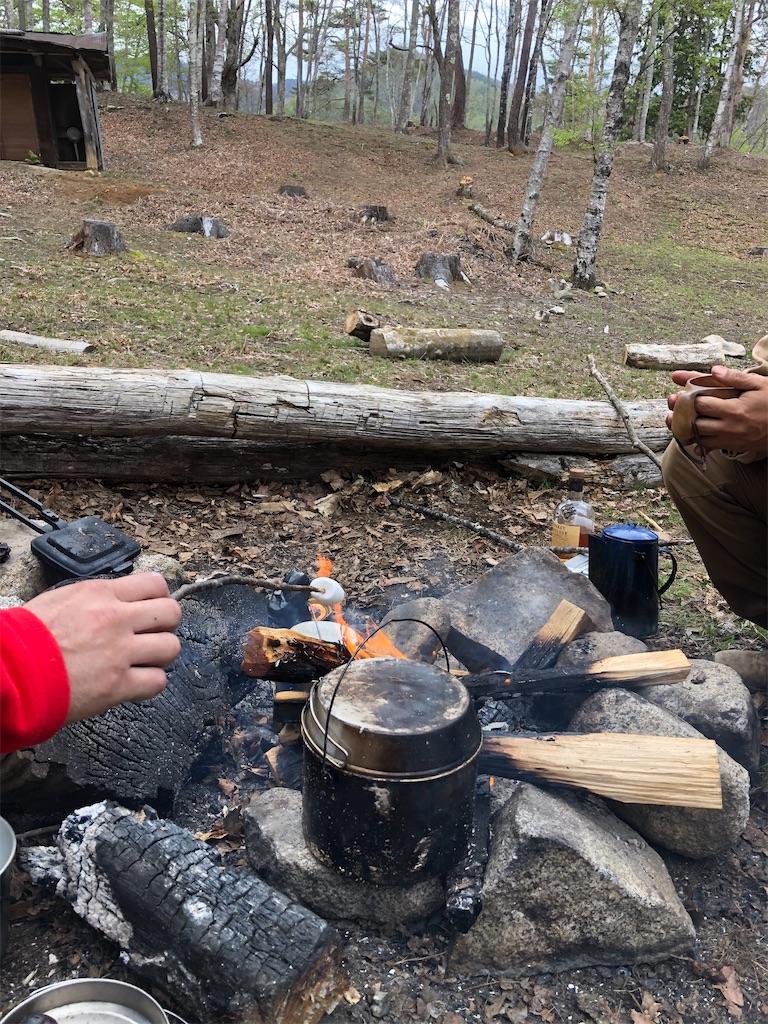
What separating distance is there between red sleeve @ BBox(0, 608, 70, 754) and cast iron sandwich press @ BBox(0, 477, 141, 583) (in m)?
2.11

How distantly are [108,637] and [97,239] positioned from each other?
11.2 meters

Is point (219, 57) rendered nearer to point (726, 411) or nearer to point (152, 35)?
point (152, 35)

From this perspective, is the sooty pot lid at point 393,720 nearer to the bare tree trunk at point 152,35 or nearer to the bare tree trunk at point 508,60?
the bare tree trunk at point 508,60

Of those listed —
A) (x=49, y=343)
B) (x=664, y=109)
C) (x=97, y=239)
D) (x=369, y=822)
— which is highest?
(x=664, y=109)

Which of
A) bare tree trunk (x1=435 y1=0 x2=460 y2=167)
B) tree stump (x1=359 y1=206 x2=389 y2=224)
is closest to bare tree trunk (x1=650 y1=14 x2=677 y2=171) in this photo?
bare tree trunk (x1=435 y1=0 x2=460 y2=167)

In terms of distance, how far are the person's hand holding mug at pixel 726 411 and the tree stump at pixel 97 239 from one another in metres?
10.3

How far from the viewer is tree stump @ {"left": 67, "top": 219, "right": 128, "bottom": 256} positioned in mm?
10586

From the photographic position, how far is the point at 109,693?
1.05 metres

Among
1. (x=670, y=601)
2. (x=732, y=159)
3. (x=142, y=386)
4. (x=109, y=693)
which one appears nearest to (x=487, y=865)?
(x=109, y=693)

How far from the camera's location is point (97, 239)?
10633 mm

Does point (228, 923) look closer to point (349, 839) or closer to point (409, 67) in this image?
point (349, 839)

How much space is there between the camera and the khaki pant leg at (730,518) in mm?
2891

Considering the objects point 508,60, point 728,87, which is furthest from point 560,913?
point 508,60

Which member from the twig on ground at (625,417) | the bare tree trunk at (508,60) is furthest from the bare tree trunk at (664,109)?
the twig on ground at (625,417)
